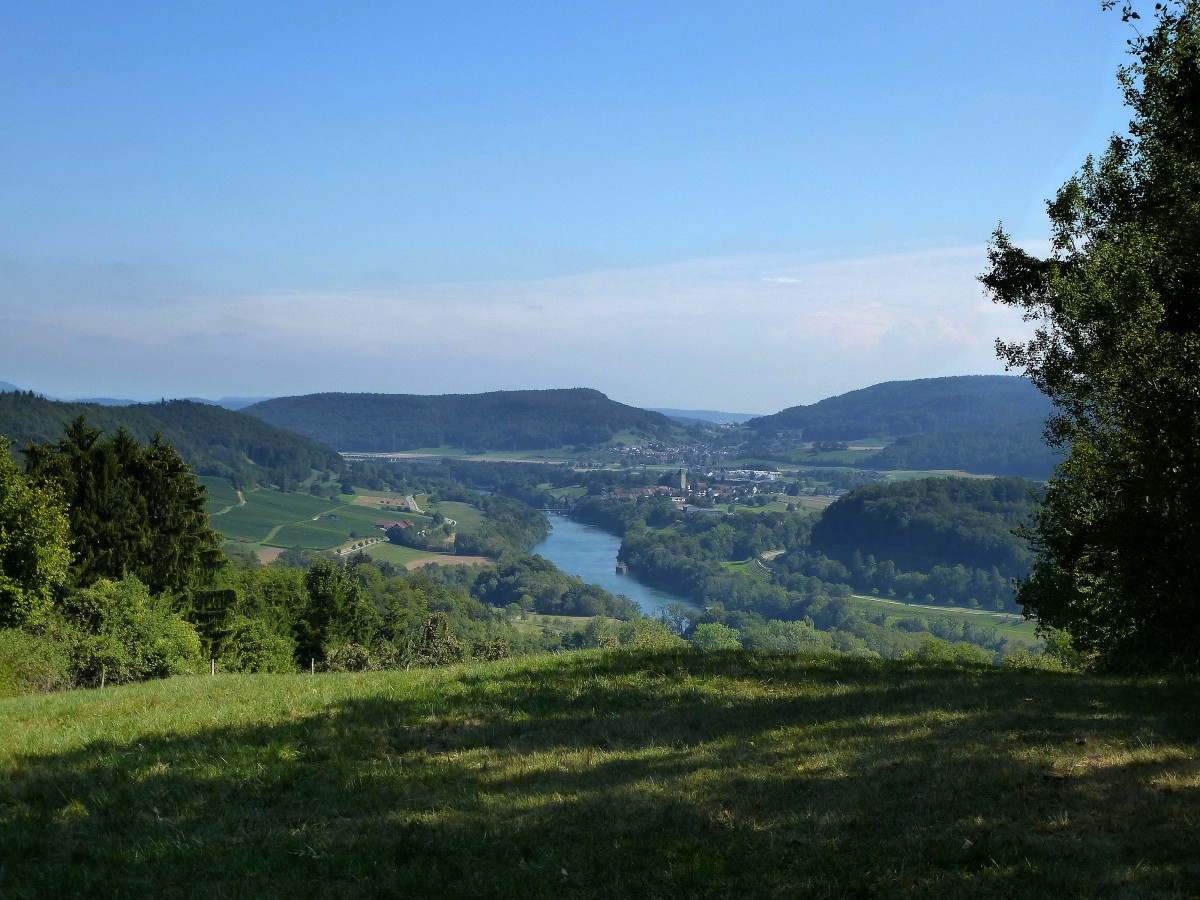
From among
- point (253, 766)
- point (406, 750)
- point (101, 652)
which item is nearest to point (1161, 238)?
point (406, 750)

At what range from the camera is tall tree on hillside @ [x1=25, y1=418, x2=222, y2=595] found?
2088 inches

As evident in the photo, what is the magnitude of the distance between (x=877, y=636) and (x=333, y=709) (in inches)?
5774

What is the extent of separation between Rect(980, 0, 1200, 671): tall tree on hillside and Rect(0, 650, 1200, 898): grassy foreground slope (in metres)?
3.29

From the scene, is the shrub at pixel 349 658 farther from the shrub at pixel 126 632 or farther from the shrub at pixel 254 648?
the shrub at pixel 126 632

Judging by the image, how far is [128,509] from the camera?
180 ft

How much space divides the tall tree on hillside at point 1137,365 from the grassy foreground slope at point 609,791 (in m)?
3.29

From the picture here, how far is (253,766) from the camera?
1166 cm

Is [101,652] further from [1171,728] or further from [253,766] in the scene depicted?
[1171,728]

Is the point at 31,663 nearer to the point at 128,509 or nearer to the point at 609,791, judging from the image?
the point at 128,509

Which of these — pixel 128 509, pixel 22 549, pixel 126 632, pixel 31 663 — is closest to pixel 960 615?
pixel 128 509

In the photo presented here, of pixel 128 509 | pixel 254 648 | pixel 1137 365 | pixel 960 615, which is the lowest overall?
pixel 960 615

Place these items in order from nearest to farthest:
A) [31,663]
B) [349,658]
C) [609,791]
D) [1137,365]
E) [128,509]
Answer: [609,791] → [1137,365] → [31,663] → [128,509] → [349,658]

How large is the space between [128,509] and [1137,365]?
55023mm

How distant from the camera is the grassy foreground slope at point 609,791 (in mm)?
7887
